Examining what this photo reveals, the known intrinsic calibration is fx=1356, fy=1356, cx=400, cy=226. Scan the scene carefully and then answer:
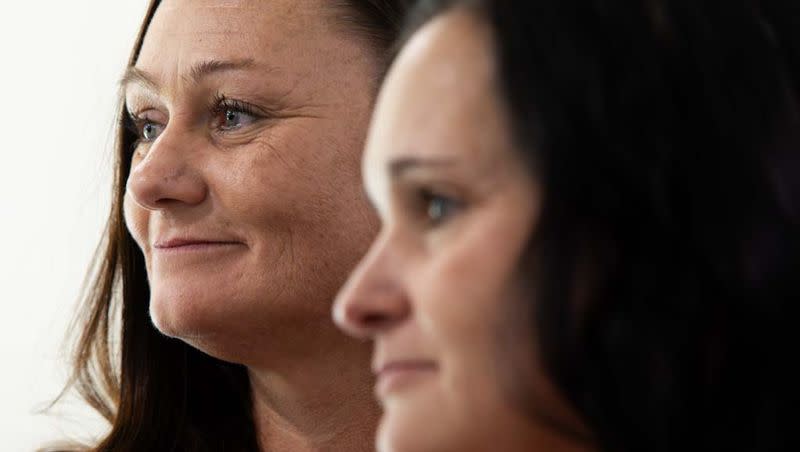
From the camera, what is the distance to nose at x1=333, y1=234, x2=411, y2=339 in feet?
2.85

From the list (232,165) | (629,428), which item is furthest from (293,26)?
(629,428)

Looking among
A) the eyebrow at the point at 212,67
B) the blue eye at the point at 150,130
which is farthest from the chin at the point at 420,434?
the blue eye at the point at 150,130

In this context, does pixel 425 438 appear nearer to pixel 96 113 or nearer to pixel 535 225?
pixel 535 225

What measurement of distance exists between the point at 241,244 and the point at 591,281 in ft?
1.86

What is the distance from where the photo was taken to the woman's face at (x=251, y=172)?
130 cm

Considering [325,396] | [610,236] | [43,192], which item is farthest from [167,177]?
[43,192]

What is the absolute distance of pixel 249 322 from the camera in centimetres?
130

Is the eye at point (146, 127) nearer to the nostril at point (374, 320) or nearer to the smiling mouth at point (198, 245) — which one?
the smiling mouth at point (198, 245)

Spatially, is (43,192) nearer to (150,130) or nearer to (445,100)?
(150,130)

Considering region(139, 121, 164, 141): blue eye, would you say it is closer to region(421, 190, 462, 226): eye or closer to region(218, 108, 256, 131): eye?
region(218, 108, 256, 131): eye

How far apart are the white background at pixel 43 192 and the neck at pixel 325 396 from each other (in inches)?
32.6

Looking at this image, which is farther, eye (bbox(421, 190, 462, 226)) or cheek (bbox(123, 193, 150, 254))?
cheek (bbox(123, 193, 150, 254))

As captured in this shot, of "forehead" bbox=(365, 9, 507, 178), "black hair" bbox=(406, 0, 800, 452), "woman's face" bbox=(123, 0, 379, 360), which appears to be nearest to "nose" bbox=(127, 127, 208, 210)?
"woman's face" bbox=(123, 0, 379, 360)

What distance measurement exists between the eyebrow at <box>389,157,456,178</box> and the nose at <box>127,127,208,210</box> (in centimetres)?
47
